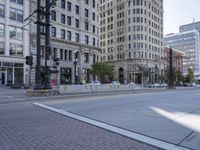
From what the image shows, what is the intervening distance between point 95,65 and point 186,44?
312 ft

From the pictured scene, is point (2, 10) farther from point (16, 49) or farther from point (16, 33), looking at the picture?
point (16, 49)

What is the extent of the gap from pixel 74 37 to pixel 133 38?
133ft

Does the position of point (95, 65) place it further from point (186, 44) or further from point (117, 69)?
point (186, 44)

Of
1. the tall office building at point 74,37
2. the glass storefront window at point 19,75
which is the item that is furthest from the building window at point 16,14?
the glass storefront window at point 19,75

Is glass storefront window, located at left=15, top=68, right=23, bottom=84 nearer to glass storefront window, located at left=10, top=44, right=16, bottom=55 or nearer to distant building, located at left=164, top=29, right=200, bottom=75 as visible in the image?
glass storefront window, located at left=10, top=44, right=16, bottom=55

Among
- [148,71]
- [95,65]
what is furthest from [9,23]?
[148,71]

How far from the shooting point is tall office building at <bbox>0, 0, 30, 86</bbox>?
169 ft

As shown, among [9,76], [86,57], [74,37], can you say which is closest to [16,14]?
[9,76]

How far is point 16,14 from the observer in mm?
54094

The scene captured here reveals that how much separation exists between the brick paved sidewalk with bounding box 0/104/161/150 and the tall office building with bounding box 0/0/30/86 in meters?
43.8

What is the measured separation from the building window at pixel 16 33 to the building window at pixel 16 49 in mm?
1514

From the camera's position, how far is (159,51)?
368ft

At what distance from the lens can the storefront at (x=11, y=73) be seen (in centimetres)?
5122

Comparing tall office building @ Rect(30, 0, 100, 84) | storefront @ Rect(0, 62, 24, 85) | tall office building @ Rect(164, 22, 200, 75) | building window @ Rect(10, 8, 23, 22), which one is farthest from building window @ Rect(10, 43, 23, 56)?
tall office building @ Rect(164, 22, 200, 75)
